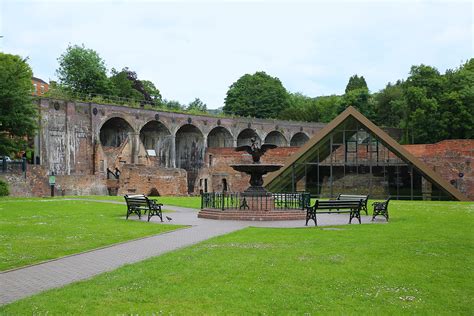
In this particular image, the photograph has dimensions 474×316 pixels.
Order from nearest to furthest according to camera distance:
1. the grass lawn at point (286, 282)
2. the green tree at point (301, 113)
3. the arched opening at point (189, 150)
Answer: the grass lawn at point (286, 282) → the arched opening at point (189, 150) → the green tree at point (301, 113)

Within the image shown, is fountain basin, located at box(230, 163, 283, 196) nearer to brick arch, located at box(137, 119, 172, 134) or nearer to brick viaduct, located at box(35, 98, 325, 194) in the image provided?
brick viaduct, located at box(35, 98, 325, 194)

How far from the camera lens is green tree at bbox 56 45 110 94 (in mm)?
66062

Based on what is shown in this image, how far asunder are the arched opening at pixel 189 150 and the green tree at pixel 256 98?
23259 mm

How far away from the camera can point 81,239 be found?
1266 centimetres

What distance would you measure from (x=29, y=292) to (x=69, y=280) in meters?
0.85

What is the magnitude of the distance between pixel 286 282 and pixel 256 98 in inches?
3049

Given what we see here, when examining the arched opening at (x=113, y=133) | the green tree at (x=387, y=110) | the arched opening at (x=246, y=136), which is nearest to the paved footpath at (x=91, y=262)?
the arched opening at (x=113, y=133)

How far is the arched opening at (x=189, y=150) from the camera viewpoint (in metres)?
60.2

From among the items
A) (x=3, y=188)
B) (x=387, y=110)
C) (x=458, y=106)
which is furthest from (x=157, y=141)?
(x=387, y=110)

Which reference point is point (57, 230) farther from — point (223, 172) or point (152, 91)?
point (152, 91)

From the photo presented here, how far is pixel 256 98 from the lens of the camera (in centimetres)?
8425

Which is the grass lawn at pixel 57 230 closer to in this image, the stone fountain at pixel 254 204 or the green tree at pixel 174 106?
the stone fountain at pixel 254 204

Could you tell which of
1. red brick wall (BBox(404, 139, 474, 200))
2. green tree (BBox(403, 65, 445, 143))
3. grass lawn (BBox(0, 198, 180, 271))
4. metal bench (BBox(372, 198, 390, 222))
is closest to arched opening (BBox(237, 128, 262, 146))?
green tree (BBox(403, 65, 445, 143))

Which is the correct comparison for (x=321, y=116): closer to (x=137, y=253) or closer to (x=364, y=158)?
(x=364, y=158)
